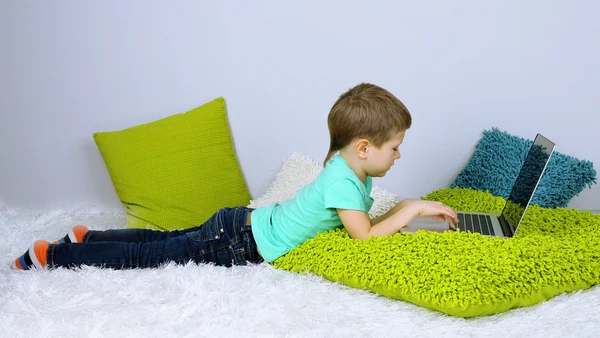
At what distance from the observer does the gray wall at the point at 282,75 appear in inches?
85.1

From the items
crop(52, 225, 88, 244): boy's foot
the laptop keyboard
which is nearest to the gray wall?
the laptop keyboard

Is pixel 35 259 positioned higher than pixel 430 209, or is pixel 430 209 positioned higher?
pixel 430 209

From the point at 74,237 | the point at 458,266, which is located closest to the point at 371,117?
the point at 458,266

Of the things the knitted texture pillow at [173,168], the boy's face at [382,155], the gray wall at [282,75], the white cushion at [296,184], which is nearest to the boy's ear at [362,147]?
the boy's face at [382,155]

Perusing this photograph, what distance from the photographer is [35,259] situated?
5.59 ft

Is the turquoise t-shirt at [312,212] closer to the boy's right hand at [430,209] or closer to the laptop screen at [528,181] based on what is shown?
the boy's right hand at [430,209]

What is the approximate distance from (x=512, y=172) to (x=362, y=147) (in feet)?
2.30

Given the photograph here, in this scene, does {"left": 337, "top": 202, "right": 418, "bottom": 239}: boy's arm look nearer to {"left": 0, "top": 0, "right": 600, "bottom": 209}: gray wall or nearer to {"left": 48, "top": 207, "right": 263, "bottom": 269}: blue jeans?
{"left": 48, "top": 207, "right": 263, "bottom": 269}: blue jeans

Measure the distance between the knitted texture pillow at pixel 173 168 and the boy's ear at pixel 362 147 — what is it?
0.79 meters

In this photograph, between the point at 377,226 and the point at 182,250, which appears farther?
the point at 182,250

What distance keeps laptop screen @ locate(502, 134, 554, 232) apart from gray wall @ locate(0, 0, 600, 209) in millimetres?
A: 471

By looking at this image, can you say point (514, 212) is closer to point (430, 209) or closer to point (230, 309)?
point (430, 209)

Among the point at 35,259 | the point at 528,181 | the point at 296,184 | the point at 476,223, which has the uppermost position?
the point at 528,181

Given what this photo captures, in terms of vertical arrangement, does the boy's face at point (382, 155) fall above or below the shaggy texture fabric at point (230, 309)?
above
